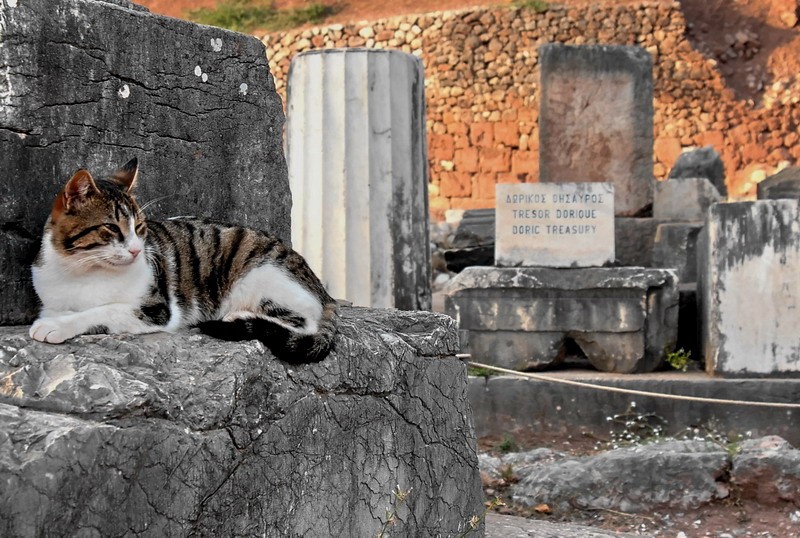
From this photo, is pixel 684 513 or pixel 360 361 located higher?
pixel 360 361

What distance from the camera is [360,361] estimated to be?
2.88 m

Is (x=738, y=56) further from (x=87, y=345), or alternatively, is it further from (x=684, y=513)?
(x=87, y=345)

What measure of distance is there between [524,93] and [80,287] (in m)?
20.1

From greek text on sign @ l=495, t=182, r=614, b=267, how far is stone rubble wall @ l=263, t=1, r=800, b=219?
1322cm

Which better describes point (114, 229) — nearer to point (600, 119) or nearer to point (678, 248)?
point (678, 248)

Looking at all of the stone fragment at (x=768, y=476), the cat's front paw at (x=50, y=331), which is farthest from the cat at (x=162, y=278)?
the stone fragment at (x=768, y=476)

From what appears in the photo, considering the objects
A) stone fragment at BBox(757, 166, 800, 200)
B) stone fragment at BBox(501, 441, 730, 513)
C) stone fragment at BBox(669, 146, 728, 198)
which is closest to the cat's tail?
stone fragment at BBox(501, 441, 730, 513)

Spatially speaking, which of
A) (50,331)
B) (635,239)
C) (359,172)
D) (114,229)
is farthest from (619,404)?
(50,331)

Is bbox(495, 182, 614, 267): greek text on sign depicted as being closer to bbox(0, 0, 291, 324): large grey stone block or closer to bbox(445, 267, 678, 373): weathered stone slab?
bbox(445, 267, 678, 373): weathered stone slab

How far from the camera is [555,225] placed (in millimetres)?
7344

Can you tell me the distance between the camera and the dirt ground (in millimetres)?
5070

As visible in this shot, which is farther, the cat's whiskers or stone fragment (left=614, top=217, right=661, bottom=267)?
stone fragment (left=614, top=217, right=661, bottom=267)

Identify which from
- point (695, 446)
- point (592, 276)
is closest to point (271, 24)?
point (592, 276)

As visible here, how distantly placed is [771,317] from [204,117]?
465 cm
